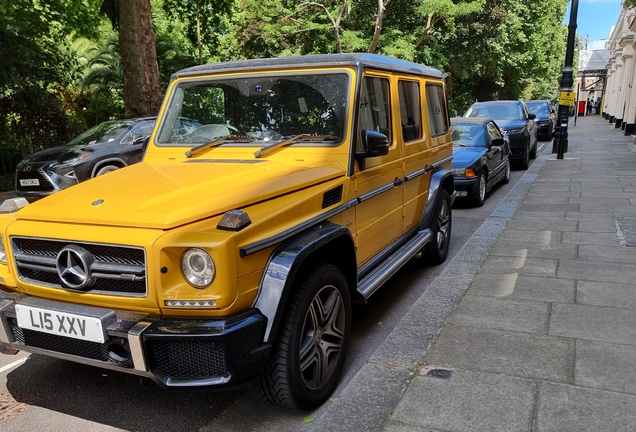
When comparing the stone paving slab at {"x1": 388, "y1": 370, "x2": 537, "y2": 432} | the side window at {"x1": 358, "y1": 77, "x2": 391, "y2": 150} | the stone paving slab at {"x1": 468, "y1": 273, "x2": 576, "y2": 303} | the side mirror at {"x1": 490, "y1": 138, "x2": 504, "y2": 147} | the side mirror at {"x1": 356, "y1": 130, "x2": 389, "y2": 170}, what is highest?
the side window at {"x1": 358, "y1": 77, "x2": 391, "y2": 150}

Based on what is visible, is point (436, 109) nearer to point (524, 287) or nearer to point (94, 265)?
point (524, 287)

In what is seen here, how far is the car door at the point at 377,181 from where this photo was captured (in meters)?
3.62

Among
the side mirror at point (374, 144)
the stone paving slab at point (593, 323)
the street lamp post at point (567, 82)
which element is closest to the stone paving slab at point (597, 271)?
the stone paving slab at point (593, 323)

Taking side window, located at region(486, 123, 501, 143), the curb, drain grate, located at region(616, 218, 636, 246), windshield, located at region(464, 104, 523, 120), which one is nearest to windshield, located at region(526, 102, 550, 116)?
windshield, located at region(464, 104, 523, 120)

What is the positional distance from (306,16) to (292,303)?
62.4 ft

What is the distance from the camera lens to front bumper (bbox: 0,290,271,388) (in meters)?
2.31

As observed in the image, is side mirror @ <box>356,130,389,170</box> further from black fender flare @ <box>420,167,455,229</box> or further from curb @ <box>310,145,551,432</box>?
black fender flare @ <box>420,167,455,229</box>

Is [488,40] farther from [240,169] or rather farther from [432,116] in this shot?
[240,169]

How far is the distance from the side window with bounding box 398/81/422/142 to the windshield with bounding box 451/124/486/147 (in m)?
5.04

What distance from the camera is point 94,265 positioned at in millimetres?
2508

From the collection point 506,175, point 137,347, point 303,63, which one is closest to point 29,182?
point 303,63

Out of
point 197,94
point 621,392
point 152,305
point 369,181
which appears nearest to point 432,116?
point 369,181

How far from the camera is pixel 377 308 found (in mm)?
4645

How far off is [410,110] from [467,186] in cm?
440
